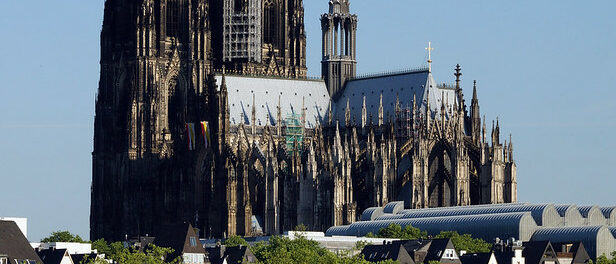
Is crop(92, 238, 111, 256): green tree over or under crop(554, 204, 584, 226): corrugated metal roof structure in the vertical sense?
under

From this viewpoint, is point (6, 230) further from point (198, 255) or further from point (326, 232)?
point (326, 232)

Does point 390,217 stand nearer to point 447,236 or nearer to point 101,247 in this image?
point 447,236

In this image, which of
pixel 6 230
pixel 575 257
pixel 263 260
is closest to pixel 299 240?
pixel 263 260

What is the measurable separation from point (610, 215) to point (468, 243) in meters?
23.0

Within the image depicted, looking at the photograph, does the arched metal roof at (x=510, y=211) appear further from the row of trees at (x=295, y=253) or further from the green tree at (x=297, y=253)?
the green tree at (x=297, y=253)

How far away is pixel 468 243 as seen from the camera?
177 meters

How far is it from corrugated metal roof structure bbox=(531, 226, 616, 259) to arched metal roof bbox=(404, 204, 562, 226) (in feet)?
22.0

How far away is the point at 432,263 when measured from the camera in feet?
483

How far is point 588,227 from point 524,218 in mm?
7288

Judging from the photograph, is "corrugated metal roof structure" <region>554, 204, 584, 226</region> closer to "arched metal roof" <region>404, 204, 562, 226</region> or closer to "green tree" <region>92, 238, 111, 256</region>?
"arched metal roof" <region>404, 204, 562, 226</region>

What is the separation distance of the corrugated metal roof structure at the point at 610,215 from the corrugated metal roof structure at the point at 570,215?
3.74 meters

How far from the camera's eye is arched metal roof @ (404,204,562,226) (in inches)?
7397

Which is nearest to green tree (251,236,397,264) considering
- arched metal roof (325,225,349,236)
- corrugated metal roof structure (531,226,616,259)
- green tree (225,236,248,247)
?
green tree (225,236,248,247)

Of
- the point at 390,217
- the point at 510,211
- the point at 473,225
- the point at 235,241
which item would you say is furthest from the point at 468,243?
the point at 235,241
